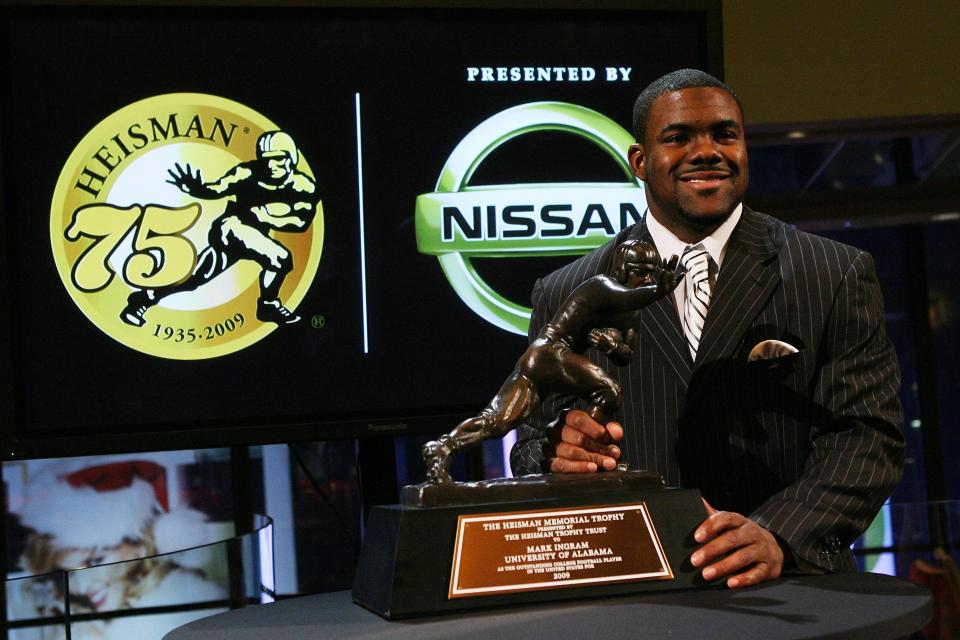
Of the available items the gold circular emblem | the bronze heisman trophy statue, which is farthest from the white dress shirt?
the gold circular emblem

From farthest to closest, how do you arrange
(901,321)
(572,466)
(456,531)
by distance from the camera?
1. (901,321)
2. (572,466)
3. (456,531)

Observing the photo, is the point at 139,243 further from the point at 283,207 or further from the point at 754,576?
the point at 754,576

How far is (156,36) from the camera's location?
2.92 metres

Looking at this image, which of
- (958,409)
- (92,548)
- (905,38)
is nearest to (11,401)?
(92,548)

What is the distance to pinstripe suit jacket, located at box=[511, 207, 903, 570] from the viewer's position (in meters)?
1.78

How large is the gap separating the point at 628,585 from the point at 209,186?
194 centimetres

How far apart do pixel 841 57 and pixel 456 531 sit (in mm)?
2894

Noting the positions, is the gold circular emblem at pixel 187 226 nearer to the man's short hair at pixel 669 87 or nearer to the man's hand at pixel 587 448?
the man's short hair at pixel 669 87

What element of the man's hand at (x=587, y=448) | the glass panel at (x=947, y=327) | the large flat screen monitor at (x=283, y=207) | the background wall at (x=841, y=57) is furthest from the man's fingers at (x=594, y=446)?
the glass panel at (x=947, y=327)

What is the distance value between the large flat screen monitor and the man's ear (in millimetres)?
1077

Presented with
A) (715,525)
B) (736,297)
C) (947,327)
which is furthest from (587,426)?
(947,327)

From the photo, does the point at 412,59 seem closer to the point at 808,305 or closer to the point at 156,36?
the point at 156,36

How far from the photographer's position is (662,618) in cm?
122

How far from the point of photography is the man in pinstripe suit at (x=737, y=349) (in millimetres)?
1756
